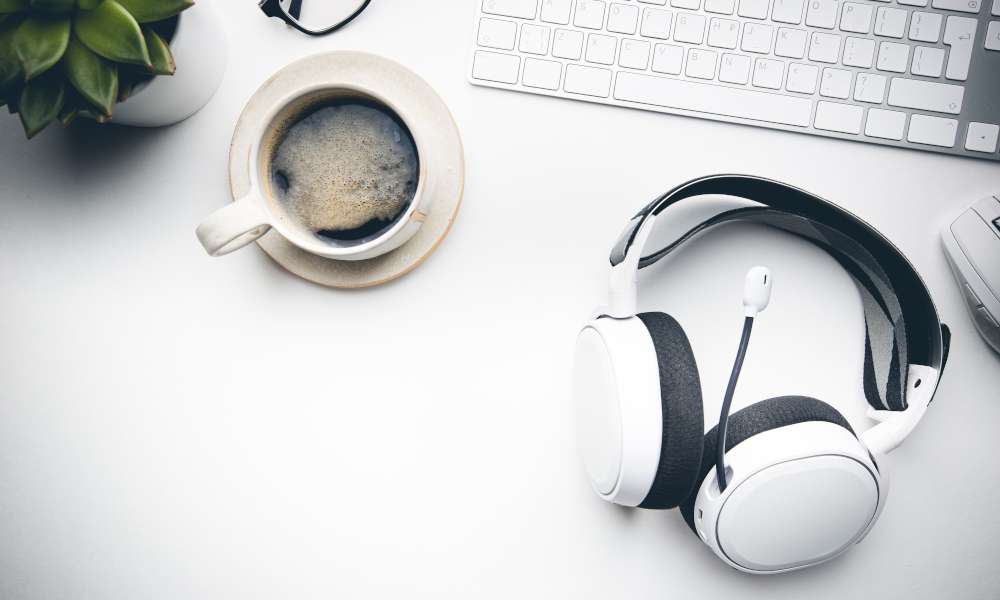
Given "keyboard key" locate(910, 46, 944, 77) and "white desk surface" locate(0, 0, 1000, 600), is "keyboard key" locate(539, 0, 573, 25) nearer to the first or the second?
"white desk surface" locate(0, 0, 1000, 600)

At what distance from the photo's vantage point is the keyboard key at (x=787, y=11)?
588 mm

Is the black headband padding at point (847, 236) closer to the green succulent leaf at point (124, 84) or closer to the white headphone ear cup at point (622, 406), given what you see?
the white headphone ear cup at point (622, 406)

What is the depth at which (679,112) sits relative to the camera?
60 centimetres

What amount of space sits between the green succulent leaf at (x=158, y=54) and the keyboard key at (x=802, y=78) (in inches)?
26.0

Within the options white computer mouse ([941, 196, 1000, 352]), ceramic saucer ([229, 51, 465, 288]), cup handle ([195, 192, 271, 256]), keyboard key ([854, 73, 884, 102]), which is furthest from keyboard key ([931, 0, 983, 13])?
cup handle ([195, 192, 271, 256])

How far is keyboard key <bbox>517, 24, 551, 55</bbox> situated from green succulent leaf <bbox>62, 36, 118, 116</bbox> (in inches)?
16.4

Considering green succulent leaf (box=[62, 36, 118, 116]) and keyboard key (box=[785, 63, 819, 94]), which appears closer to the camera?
green succulent leaf (box=[62, 36, 118, 116])

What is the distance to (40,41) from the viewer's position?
43 centimetres

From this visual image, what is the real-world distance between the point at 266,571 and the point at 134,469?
0.68 ft

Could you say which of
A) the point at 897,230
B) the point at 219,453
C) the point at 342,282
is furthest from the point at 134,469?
the point at 897,230

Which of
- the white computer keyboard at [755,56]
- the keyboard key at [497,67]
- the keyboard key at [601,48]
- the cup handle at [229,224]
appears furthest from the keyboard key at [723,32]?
the cup handle at [229,224]

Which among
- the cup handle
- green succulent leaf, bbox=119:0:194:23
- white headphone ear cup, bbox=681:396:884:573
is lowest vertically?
white headphone ear cup, bbox=681:396:884:573

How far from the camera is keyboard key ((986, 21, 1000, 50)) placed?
0.59m

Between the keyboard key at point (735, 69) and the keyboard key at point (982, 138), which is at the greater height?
the keyboard key at point (735, 69)
